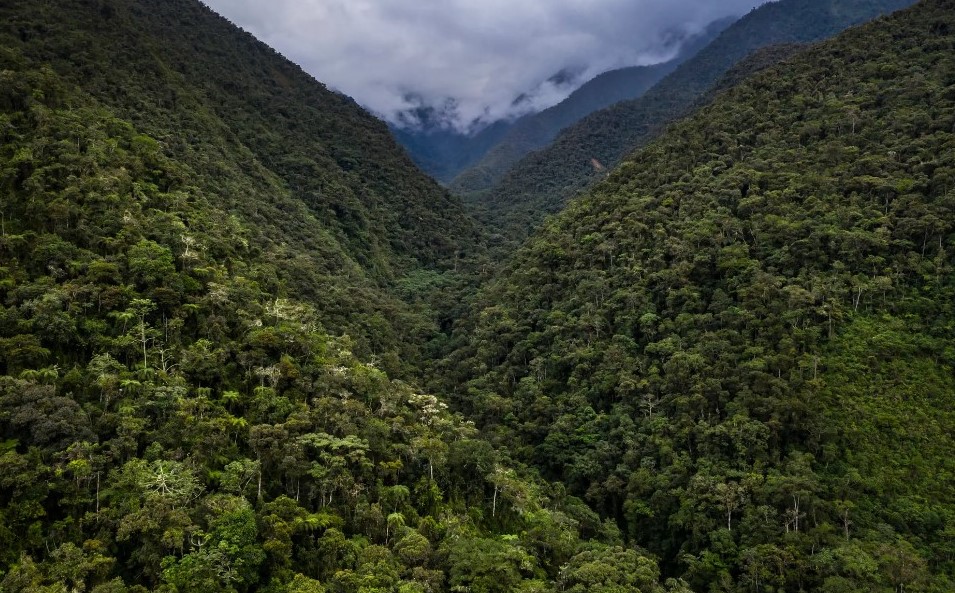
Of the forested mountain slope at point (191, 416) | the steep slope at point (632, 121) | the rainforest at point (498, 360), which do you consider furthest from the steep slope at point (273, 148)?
the steep slope at point (632, 121)

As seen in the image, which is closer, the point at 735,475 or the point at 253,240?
the point at 735,475

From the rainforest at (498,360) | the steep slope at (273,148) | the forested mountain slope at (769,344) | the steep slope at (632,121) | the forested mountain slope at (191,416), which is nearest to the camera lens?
the forested mountain slope at (191,416)

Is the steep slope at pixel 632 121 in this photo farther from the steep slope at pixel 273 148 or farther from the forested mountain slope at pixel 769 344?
the forested mountain slope at pixel 769 344

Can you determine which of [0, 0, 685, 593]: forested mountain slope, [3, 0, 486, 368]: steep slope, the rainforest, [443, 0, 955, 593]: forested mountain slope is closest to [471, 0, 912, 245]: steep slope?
[3, 0, 486, 368]: steep slope

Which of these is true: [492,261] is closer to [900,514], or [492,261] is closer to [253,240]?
[253,240]

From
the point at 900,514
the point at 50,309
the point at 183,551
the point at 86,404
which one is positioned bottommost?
the point at 900,514

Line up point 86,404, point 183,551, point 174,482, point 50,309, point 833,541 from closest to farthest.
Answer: point 183,551 → point 174,482 → point 86,404 → point 50,309 → point 833,541

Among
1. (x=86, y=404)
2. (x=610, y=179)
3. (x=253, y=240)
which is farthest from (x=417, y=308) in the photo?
(x=86, y=404)
